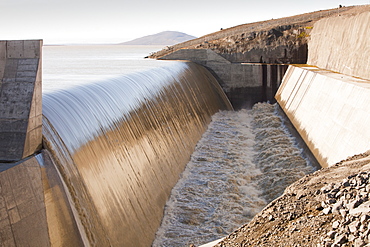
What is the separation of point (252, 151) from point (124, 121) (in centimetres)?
715

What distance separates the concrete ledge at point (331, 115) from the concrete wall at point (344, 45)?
1.01 m

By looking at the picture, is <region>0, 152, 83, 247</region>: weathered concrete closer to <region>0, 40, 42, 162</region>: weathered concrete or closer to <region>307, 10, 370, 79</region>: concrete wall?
<region>0, 40, 42, 162</region>: weathered concrete

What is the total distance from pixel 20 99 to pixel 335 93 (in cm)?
1098

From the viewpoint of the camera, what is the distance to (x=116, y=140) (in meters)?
10.9

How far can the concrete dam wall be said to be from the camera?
12.3 m

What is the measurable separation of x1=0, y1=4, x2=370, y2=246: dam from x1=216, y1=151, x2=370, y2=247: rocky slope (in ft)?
9.12

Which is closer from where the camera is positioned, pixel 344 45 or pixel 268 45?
pixel 344 45

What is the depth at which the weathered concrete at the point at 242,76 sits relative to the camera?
27.5 metres

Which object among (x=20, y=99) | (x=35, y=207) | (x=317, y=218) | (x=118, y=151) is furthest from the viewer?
(x=118, y=151)

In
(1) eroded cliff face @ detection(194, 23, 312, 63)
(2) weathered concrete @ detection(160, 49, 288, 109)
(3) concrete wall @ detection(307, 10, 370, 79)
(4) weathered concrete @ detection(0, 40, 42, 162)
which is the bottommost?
(2) weathered concrete @ detection(160, 49, 288, 109)

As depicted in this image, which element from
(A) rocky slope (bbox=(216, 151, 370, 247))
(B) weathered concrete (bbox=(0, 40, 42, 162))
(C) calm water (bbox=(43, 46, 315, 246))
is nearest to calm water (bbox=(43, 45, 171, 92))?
(C) calm water (bbox=(43, 46, 315, 246))

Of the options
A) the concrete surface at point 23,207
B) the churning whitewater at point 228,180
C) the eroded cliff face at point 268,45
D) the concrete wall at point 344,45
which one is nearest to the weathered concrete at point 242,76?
the eroded cliff face at point 268,45

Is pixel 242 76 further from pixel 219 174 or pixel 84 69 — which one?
pixel 219 174

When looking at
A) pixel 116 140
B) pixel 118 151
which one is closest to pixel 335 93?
pixel 116 140
